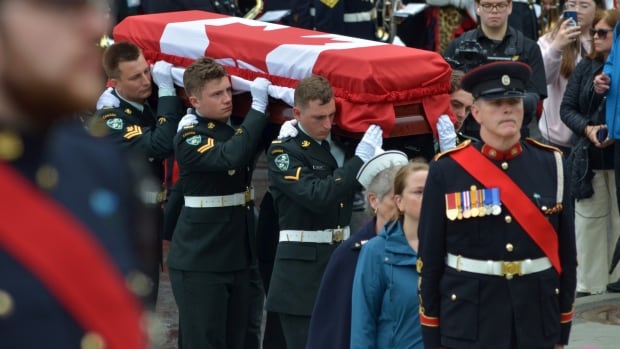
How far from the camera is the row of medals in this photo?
5.11 metres

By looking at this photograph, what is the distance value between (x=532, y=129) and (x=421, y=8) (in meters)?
2.67

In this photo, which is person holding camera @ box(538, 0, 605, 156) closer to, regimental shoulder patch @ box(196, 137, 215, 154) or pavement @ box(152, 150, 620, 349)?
pavement @ box(152, 150, 620, 349)

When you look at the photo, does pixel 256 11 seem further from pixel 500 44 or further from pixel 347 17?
pixel 500 44

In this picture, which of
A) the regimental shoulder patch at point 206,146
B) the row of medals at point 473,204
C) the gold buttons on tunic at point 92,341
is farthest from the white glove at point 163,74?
the gold buttons on tunic at point 92,341

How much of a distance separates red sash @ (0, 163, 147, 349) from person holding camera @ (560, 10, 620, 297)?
22.4ft

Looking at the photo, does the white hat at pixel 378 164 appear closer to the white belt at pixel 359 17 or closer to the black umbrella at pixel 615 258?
the black umbrella at pixel 615 258

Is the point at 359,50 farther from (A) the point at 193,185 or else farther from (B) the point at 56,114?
(B) the point at 56,114

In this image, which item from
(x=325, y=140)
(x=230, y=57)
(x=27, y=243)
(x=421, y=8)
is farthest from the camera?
(x=421, y=8)

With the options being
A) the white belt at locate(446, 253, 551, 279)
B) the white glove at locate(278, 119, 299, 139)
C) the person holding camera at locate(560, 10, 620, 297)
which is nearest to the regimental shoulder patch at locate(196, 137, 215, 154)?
the white glove at locate(278, 119, 299, 139)

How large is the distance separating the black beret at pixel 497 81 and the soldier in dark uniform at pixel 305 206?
114 cm

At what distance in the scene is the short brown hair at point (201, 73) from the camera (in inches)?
267

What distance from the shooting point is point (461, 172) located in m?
5.20

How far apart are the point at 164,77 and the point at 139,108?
0.24 meters

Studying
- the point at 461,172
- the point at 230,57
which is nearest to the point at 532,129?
the point at 230,57
